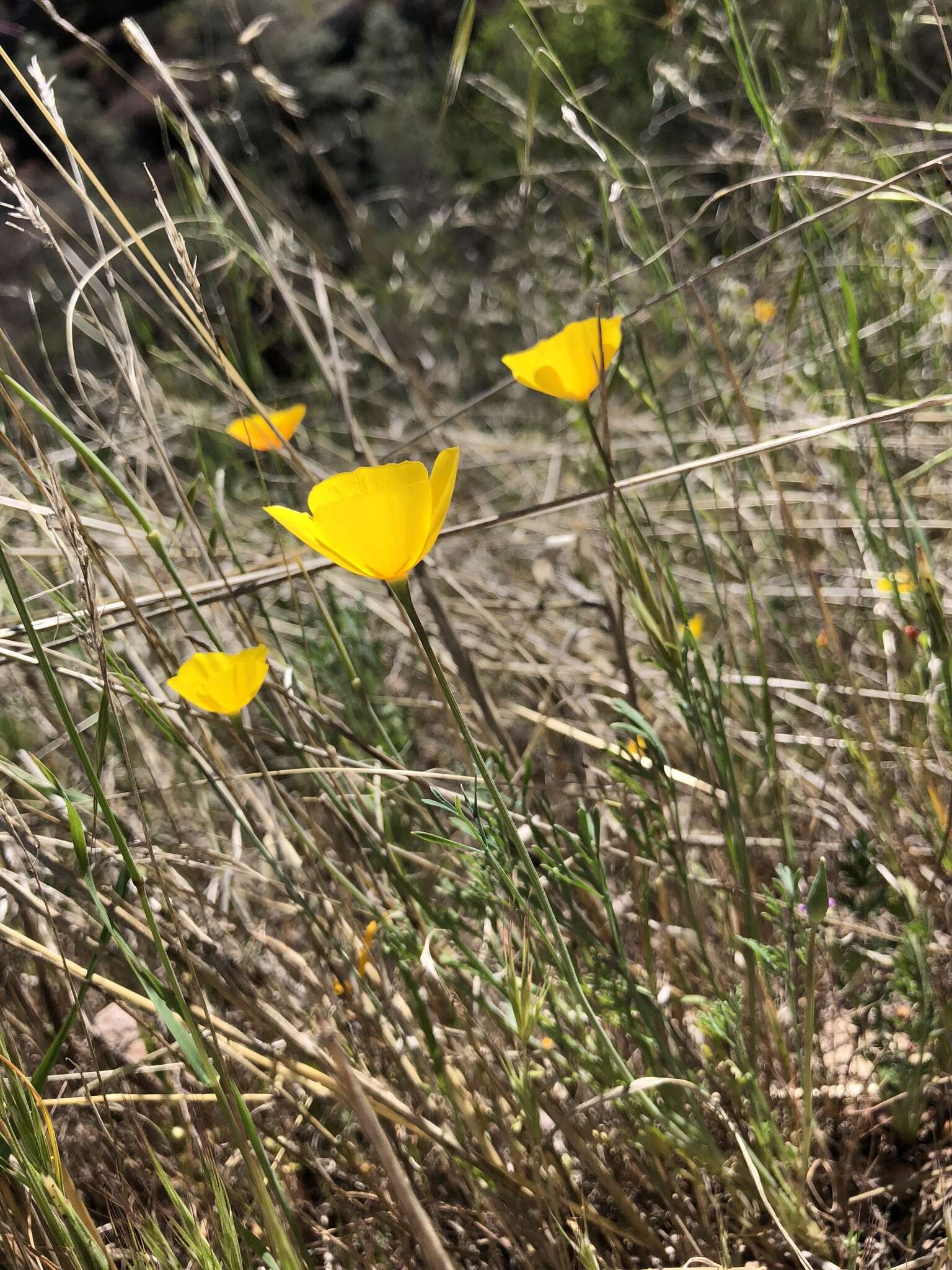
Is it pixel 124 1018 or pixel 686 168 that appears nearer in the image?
pixel 124 1018

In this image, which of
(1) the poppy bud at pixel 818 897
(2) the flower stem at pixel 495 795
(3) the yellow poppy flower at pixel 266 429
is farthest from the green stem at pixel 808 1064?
(3) the yellow poppy flower at pixel 266 429

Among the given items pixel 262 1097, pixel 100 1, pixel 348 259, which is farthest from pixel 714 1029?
pixel 100 1

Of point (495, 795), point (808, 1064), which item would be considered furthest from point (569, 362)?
point (808, 1064)

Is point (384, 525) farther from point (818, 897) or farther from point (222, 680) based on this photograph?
point (818, 897)

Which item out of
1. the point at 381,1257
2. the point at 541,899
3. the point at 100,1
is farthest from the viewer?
the point at 100,1

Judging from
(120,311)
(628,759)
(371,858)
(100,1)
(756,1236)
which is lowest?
(756,1236)

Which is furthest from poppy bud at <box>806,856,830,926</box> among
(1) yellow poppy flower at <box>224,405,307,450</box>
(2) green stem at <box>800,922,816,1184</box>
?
(1) yellow poppy flower at <box>224,405,307,450</box>

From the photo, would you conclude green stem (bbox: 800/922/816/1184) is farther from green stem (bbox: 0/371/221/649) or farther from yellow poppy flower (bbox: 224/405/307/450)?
yellow poppy flower (bbox: 224/405/307/450)

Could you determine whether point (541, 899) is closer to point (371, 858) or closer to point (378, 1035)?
point (378, 1035)
